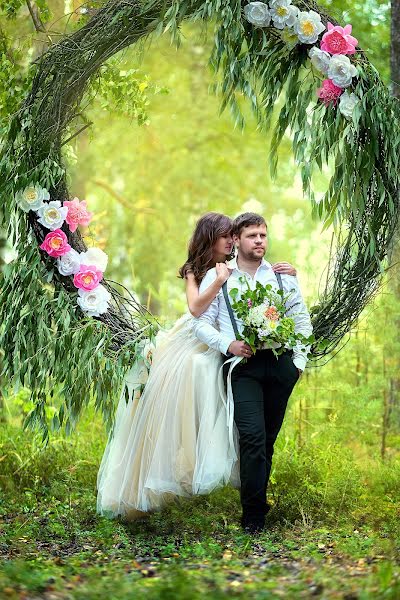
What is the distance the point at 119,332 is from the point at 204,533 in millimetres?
1220

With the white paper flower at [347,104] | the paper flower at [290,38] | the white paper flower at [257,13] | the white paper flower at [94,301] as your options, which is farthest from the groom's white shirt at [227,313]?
the white paper flower at [257,13]

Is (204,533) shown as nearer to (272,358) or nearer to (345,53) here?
(272,358)

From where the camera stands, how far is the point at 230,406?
458cm

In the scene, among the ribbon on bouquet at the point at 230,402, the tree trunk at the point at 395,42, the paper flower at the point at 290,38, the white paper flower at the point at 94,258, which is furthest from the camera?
the tree trunk at the point at 395,42

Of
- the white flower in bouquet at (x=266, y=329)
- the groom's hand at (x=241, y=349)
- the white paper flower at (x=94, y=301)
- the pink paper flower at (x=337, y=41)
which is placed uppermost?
the pink paper flower at (x=337, y=41)

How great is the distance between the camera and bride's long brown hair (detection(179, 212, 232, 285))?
4926 millimetres

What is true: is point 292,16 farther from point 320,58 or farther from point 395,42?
point 395,42

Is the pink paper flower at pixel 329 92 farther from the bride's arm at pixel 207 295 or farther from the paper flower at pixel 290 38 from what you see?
the bride's arm at pixel 207 295

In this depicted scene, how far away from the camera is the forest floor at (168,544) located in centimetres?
279

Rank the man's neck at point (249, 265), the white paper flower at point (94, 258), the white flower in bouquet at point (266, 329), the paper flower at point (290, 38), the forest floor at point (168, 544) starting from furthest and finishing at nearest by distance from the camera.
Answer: the white paper flower at point (94, 258)
the paper flower at point (290, 38)
the man's neck at point (249, 265)
the white flower in bouquet at point (266, 329)
the forest floor at point (168, 544)

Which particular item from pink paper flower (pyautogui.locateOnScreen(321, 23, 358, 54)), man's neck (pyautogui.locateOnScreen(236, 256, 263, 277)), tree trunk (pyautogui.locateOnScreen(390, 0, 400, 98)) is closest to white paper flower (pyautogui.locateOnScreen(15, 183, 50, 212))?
man's neck (pyautogui.locateOnScreen(236, 256, 263, 277))

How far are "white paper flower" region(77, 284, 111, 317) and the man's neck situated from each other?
0.83 meters

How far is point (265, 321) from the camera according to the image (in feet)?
14.7

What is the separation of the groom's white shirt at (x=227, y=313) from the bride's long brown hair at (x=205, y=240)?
0.49ft
